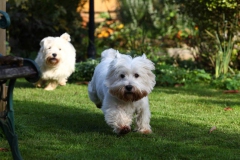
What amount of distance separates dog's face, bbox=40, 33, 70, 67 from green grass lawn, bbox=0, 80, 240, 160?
0.74 meters

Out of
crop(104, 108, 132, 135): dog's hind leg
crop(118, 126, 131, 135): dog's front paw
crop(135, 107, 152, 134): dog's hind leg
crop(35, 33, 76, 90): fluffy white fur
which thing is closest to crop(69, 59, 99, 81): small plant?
crop(35, 33, 76, 90): fluffy white fur

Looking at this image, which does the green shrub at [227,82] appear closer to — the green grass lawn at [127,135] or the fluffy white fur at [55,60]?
the green grass lawn at [127,135]

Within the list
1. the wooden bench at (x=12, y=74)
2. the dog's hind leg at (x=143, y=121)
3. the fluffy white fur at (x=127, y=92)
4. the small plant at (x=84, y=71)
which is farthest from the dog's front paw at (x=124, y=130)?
the small plant at (x=84, y=71)

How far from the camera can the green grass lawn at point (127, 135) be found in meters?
5.61

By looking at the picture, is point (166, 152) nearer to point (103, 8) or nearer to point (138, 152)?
point (138, 152)

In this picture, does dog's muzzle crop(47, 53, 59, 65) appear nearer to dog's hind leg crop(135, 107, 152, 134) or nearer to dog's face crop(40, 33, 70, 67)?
dog's face crop(40, 33, 70, 67)

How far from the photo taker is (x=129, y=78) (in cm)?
644

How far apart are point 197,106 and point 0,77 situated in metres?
4.93

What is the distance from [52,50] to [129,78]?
4.60 metres

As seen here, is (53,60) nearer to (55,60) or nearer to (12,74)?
(55,60)

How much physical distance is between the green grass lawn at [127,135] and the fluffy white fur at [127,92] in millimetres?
156

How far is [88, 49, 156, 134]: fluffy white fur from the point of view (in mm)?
6402

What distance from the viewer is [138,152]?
568 cm

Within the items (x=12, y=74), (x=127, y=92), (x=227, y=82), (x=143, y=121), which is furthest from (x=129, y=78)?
(x=227, y=82)
